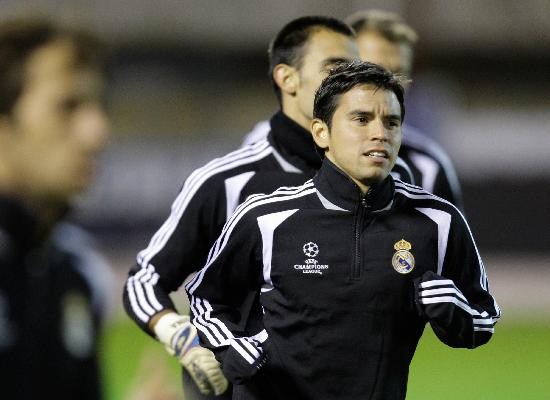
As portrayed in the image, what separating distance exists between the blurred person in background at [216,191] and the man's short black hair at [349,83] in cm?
55

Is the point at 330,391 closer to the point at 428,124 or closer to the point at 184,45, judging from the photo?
the point at 428,124

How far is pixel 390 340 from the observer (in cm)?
385

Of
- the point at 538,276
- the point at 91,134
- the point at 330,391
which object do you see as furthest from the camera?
the point at 538,276

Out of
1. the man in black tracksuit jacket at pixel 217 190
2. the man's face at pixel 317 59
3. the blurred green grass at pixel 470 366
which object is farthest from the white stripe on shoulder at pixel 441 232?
the blurred green grass at pixel 470 366

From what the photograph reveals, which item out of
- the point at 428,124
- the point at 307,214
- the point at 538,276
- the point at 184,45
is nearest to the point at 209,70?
the point at 184,45

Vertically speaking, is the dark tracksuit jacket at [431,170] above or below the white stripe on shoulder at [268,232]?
above

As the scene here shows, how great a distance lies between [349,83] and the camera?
4.03 meters

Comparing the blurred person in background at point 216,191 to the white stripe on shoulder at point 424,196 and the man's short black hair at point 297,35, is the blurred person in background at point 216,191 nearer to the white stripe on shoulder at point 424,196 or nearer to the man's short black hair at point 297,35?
the man's short black hair at point 297,35

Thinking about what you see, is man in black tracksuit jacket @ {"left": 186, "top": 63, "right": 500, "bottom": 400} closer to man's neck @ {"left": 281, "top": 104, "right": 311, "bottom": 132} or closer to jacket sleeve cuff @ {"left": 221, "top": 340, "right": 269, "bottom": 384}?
jacket sleeve cuff @ {"left": 221, "top": 340, "right": 269, "bottom": 384}

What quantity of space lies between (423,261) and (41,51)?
2.27 metres

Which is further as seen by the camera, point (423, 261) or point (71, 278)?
point (423, 261)

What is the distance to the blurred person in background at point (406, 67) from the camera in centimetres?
520

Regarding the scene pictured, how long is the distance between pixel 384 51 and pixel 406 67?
0.15 meters

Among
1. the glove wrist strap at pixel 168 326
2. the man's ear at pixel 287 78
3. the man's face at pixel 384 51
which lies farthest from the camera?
the man's face at pixel 384 51
